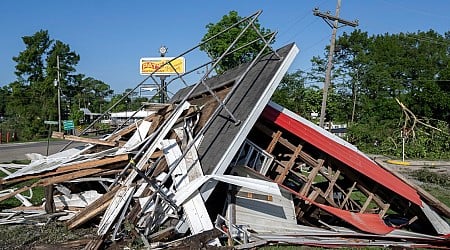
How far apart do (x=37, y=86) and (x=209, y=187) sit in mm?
47774

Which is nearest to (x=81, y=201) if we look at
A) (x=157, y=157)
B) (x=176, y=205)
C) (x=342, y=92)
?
(x=157, y=157)

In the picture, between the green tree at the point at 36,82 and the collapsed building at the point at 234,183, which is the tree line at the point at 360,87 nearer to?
the green tree at the point at 36,82

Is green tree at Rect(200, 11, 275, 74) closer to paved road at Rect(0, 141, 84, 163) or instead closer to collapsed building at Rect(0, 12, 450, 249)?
paved road at Rect(0, 141, 84, 163)

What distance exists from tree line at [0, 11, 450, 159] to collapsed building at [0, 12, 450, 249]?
2262cm

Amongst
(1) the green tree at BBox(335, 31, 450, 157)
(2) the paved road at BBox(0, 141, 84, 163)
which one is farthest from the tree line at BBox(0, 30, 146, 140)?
(1) the green tree at BBox(335, 31, 450, 157)

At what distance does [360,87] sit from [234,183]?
45607 mm

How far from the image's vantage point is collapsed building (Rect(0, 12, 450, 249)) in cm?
559

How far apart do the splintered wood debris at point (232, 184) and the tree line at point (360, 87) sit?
73.9 ft

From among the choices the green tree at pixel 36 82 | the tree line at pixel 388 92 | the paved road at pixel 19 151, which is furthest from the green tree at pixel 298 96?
the green tree at pixel 36 82

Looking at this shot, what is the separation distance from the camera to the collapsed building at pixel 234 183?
18.3ft

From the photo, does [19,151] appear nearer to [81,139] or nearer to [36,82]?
[81,139]

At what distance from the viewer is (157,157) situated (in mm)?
6285

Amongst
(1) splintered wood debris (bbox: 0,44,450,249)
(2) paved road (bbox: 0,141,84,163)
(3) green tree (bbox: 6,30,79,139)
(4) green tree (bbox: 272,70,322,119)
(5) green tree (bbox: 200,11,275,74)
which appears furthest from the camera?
(3) green tree (bbox: 6,30,79,139)

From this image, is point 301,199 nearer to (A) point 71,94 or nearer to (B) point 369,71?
(B) point 369,71
